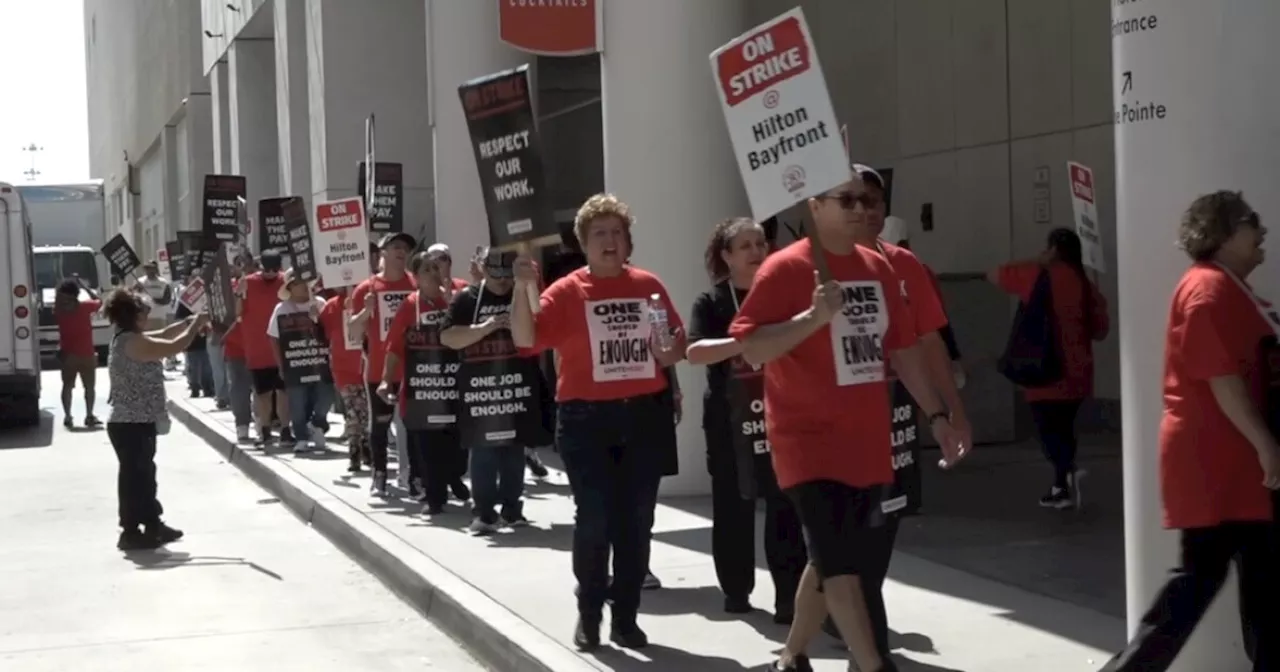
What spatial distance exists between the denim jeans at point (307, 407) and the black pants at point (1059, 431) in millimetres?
8024

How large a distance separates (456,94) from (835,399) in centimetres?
1257

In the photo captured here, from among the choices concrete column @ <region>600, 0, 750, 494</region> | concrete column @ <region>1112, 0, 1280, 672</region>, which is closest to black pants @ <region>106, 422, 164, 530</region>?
concrete column @ <region>600, 0, 750, 494</region>

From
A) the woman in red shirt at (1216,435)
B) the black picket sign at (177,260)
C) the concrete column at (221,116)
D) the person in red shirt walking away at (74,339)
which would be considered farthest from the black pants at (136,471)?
the concrete column at (221,116)

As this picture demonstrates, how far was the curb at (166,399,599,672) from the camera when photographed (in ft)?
24.7

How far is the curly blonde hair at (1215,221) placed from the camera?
18.0 ft

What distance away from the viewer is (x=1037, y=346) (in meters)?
11.0

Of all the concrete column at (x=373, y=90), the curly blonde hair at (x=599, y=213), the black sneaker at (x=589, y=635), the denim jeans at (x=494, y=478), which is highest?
the concrete column at (x=373, y=90)

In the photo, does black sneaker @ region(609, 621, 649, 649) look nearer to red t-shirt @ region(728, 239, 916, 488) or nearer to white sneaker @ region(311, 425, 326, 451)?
red t-shirt @ region(728, 239, 916, 488)

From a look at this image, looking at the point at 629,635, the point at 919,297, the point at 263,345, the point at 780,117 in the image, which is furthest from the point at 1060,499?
the point at 263,345

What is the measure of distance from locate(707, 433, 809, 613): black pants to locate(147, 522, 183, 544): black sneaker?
530 cm

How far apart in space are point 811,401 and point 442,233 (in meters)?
12.6

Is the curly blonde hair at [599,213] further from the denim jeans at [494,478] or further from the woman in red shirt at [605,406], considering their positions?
the denim jeans at [494,478]

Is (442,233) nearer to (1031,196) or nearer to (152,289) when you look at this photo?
(1031,196)

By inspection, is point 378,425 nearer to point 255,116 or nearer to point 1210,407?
point 1210,407
